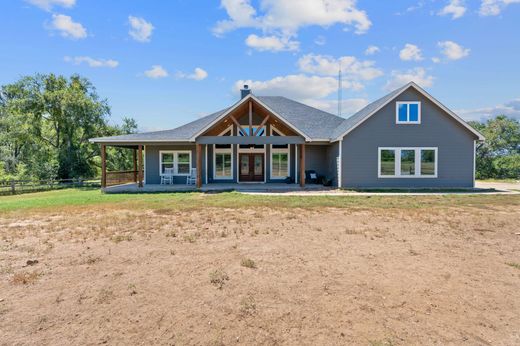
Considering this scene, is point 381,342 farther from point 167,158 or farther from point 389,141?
point 167,158

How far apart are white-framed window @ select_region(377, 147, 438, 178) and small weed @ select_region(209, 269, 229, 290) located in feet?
43.2

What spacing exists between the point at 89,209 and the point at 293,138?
9675 mm

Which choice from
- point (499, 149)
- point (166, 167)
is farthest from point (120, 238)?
point (499, 149)

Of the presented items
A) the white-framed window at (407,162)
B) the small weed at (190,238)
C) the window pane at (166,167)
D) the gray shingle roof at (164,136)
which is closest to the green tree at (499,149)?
the white-framed window at (407,162)

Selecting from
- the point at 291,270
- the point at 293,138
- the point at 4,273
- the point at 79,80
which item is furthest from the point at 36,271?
the point at 79,80

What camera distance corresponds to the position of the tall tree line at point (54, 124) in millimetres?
23266

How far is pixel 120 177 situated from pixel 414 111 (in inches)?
713

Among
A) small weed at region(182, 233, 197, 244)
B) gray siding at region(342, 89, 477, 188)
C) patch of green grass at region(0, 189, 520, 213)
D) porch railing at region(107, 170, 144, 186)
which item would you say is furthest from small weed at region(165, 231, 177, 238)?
porch railing at region(107, 170, 144, 186)

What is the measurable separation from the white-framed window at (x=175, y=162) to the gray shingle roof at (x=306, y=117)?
6.14 metres

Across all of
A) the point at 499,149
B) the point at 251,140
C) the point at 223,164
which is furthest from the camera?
the point at 499,149

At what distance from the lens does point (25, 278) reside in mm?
3941

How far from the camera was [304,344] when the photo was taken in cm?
253

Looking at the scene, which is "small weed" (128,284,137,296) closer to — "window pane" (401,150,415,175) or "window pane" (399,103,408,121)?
"window pane" (401,150,415,175)

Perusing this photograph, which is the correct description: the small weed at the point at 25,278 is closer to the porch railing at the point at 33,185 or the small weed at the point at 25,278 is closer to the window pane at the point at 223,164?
the window pane at the point at 223,164
